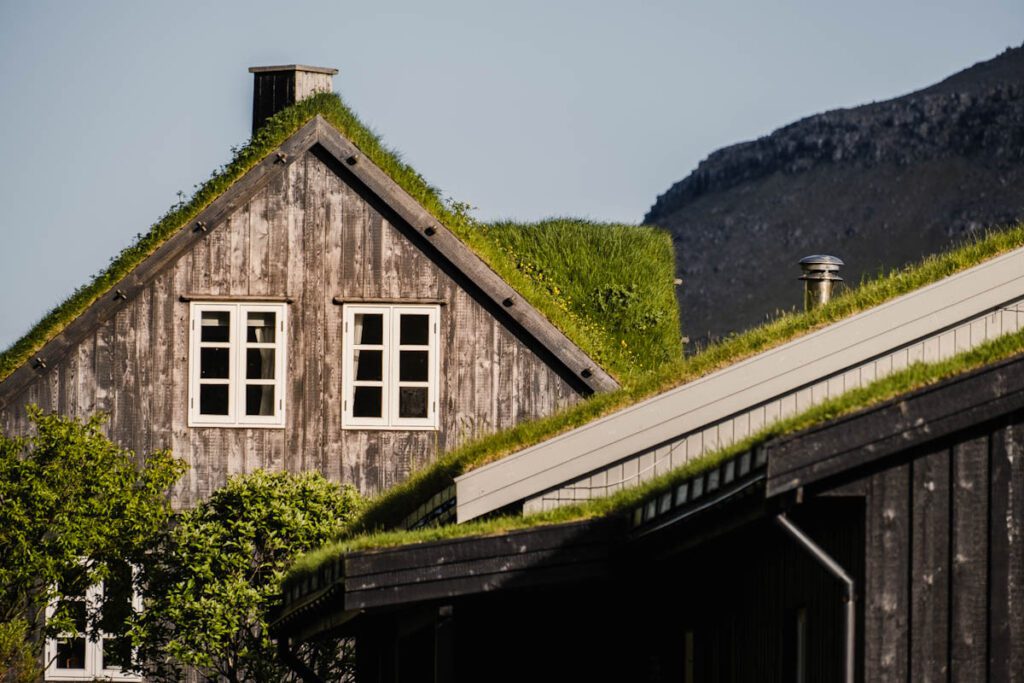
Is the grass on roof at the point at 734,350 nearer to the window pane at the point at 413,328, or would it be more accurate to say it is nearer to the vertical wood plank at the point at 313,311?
the vertical wood plank at the point at 313,311

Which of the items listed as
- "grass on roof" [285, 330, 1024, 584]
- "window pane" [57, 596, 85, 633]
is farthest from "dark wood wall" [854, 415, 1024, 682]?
"window pane" [57, 596, 85, 633]

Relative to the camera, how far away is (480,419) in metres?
21.1

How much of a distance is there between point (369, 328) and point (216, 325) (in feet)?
6.14

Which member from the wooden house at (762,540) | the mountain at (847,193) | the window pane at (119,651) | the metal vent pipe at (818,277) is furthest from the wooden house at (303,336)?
the mountain at (847,193)

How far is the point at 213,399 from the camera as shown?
21.7 meters

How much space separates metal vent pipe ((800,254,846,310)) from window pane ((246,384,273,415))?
301 inches

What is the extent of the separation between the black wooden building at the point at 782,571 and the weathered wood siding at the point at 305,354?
9.04 m

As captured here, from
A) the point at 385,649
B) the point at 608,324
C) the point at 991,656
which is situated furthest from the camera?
the point at 608,324

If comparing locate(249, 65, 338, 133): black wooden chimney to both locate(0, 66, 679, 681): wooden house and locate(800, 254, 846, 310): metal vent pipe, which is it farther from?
locate(800, 254, 846, 310): metal vent pipe

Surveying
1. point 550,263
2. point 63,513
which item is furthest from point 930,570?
point 550,263

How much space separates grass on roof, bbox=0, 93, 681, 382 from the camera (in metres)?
21.3

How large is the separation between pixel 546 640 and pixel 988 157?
125022 millimetres

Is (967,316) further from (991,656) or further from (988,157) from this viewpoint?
(988,157)

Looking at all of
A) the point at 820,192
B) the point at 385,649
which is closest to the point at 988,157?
the point at 820,192
